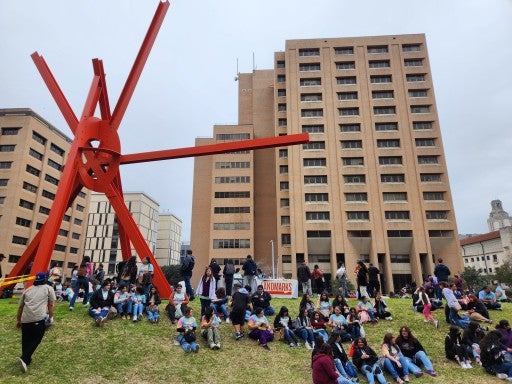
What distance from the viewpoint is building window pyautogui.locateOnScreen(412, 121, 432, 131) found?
50.4 m

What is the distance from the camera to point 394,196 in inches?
1901

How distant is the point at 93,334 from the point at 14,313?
130 inches

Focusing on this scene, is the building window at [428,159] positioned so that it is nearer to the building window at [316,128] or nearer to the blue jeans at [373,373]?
the building window at [316,128]

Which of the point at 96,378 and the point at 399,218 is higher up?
the point at 399,218

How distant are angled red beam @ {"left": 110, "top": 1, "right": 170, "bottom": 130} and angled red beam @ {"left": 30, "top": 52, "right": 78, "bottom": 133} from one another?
5.98 ft

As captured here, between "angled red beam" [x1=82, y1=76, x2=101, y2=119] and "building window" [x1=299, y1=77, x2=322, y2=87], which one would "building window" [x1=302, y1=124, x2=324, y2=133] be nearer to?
"building window" [x1=299, y1=77, x2=322, y2=87]

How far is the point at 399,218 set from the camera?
4747 centimetres

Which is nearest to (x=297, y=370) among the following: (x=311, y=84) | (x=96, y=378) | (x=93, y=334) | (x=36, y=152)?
(x=96, y=378)

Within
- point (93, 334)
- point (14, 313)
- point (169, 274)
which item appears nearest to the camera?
point (93, 334)

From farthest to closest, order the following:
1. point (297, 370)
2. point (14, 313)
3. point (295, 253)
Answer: point (295, 253)
point (14, 313)
point (297, 370)

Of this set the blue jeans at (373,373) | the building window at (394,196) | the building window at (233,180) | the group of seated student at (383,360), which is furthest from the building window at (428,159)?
the blue jeans at (373,373)

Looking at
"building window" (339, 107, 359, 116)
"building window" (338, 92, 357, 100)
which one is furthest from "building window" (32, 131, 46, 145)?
A: "building window" (338, 92, 357, 100)

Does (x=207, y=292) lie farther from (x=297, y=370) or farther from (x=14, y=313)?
(x=14, y=313)

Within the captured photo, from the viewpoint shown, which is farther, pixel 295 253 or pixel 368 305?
pixel 295 253
